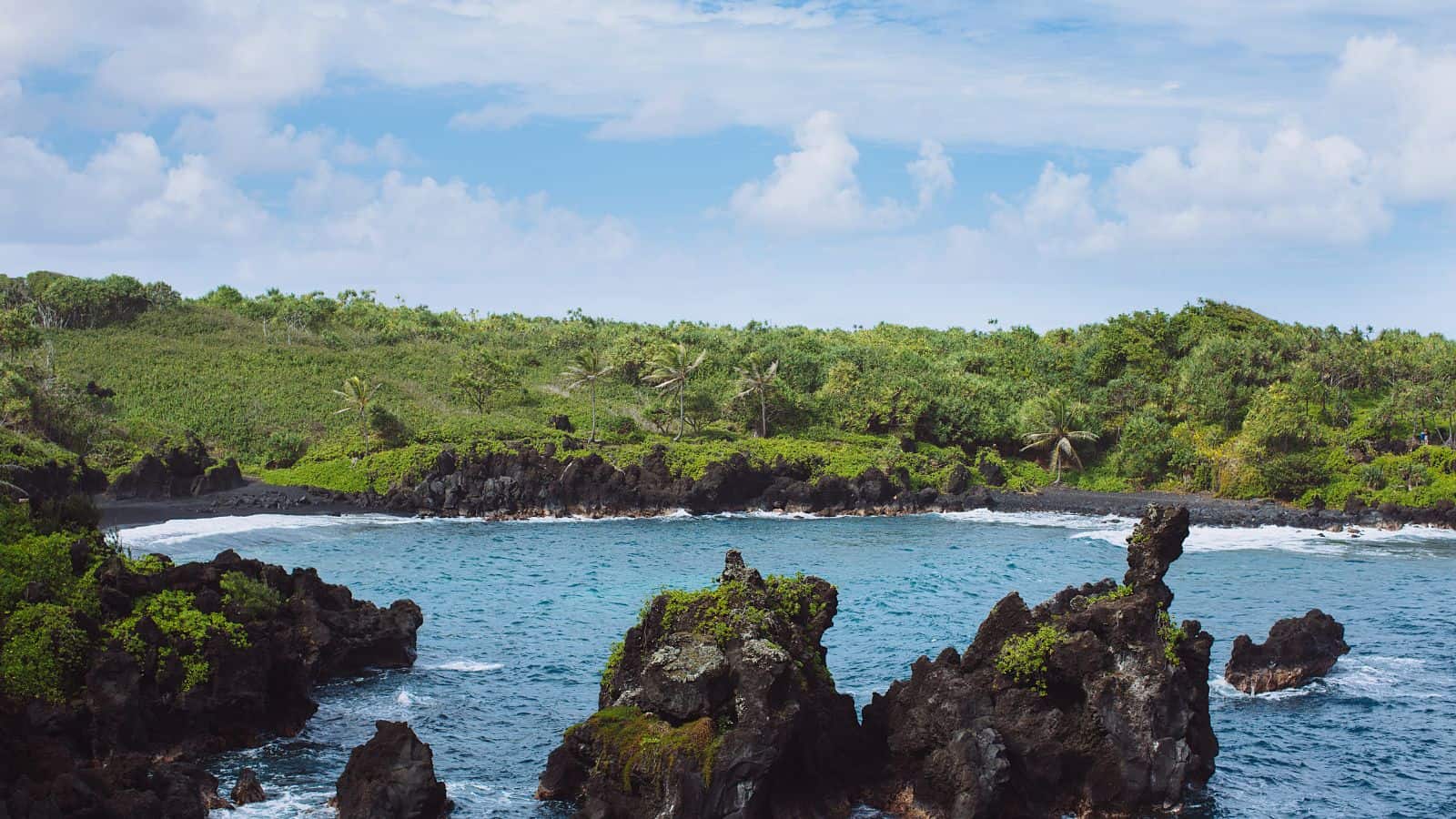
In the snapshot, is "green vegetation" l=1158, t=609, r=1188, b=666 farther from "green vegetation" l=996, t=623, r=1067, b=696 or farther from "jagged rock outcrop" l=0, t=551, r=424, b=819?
"jagged rock outcrop" l=0, t=551, r=424, b=819

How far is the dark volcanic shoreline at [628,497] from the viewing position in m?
79.5

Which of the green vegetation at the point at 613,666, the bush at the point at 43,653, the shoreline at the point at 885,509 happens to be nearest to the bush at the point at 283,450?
the shoreline at the point at 885,509

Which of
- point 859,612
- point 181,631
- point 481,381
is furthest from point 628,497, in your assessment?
point 181,631

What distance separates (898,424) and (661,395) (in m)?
20.7

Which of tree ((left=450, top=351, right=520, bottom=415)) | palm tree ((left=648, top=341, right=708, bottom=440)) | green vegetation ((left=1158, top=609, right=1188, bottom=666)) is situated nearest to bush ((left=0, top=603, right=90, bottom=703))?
green vegetation ((left=1158, top=609, right=1188, bottom=666))

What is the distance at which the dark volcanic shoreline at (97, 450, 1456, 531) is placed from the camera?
7950 cm

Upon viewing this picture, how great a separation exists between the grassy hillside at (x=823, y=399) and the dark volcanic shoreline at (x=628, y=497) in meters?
2.49

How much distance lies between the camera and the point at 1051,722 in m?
27.3

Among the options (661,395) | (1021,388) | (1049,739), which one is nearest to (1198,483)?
(1021,388)

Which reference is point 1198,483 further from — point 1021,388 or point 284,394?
point 284,394

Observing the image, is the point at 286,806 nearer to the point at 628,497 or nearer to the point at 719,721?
the point at 719,721

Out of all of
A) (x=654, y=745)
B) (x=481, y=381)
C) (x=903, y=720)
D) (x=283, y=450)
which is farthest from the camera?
(x=481, y=381)

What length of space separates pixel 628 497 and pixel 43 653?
173ft

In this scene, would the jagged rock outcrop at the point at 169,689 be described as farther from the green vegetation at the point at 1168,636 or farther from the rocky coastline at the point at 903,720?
the green vegetation at the point at 1168,636
